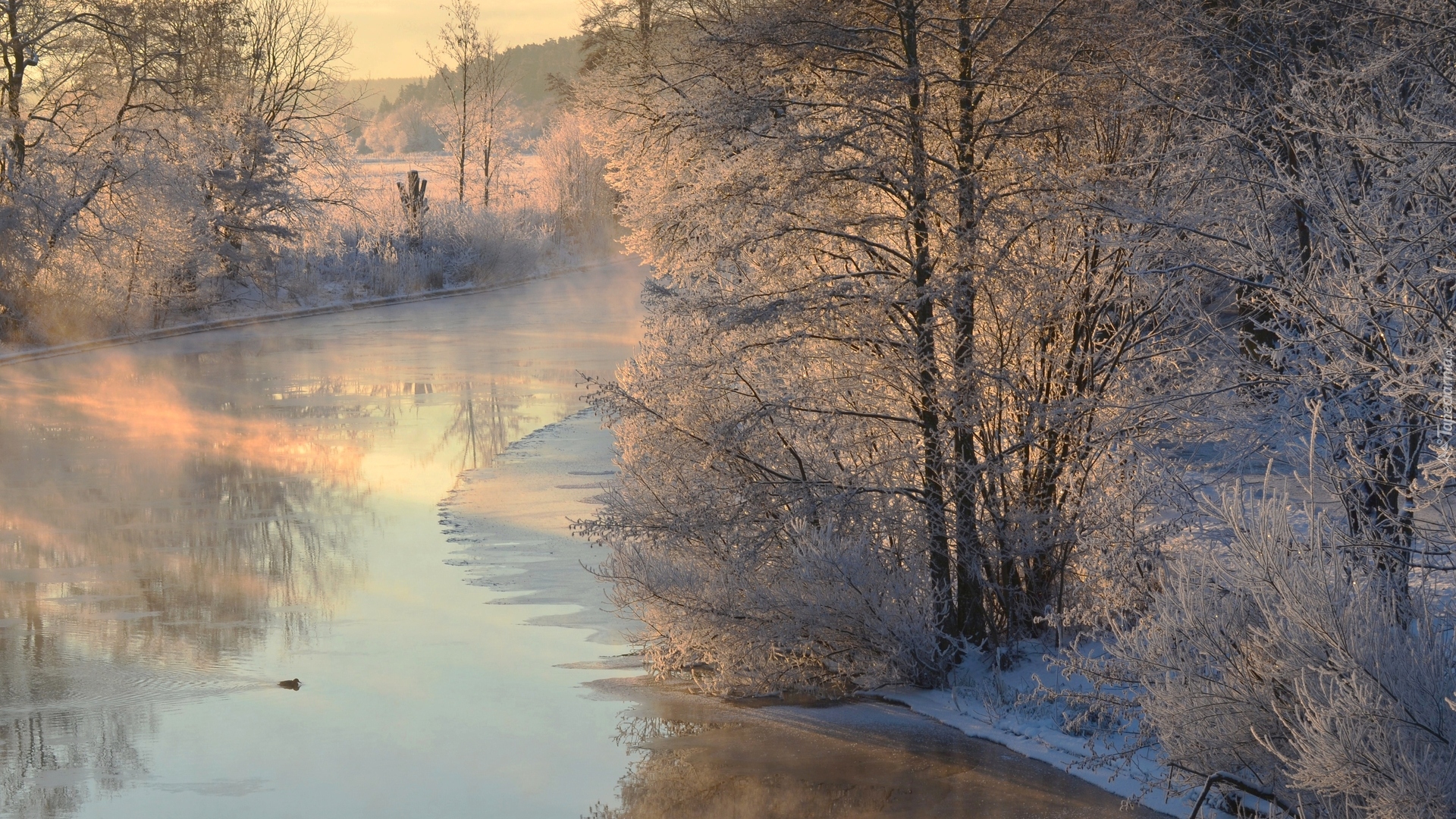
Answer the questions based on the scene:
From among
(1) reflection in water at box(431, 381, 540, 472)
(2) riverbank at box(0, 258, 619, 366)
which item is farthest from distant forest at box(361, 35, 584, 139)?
(1) reflection in water at box(431, 381, 540, 472)

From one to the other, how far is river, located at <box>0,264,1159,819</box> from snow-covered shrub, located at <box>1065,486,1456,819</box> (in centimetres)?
93

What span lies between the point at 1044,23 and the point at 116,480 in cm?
991

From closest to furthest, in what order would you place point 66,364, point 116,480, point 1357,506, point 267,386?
point 1357,506 < point 116,480 < point 267,386 < point 66,364

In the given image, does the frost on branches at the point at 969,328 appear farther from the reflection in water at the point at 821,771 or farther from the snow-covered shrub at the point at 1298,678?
the snow-covered shrub at the point at 1298,678

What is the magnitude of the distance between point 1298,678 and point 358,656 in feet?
17.8

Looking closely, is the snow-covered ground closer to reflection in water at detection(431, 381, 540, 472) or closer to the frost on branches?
the frost on branches

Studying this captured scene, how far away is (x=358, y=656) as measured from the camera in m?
8.17

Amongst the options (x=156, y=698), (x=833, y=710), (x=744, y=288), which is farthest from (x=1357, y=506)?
(x=156, y=698)

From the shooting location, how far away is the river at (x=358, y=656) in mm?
6266

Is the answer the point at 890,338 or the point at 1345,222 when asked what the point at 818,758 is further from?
the point at 1345,222

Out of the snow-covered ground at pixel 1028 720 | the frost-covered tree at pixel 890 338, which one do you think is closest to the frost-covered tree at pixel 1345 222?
the frost-covered tree at pixel 890 338

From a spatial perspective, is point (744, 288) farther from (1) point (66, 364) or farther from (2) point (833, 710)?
(1) point (66, 364)

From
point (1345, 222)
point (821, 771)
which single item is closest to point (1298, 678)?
point (1345, 222)

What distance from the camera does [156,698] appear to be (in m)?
7.32
